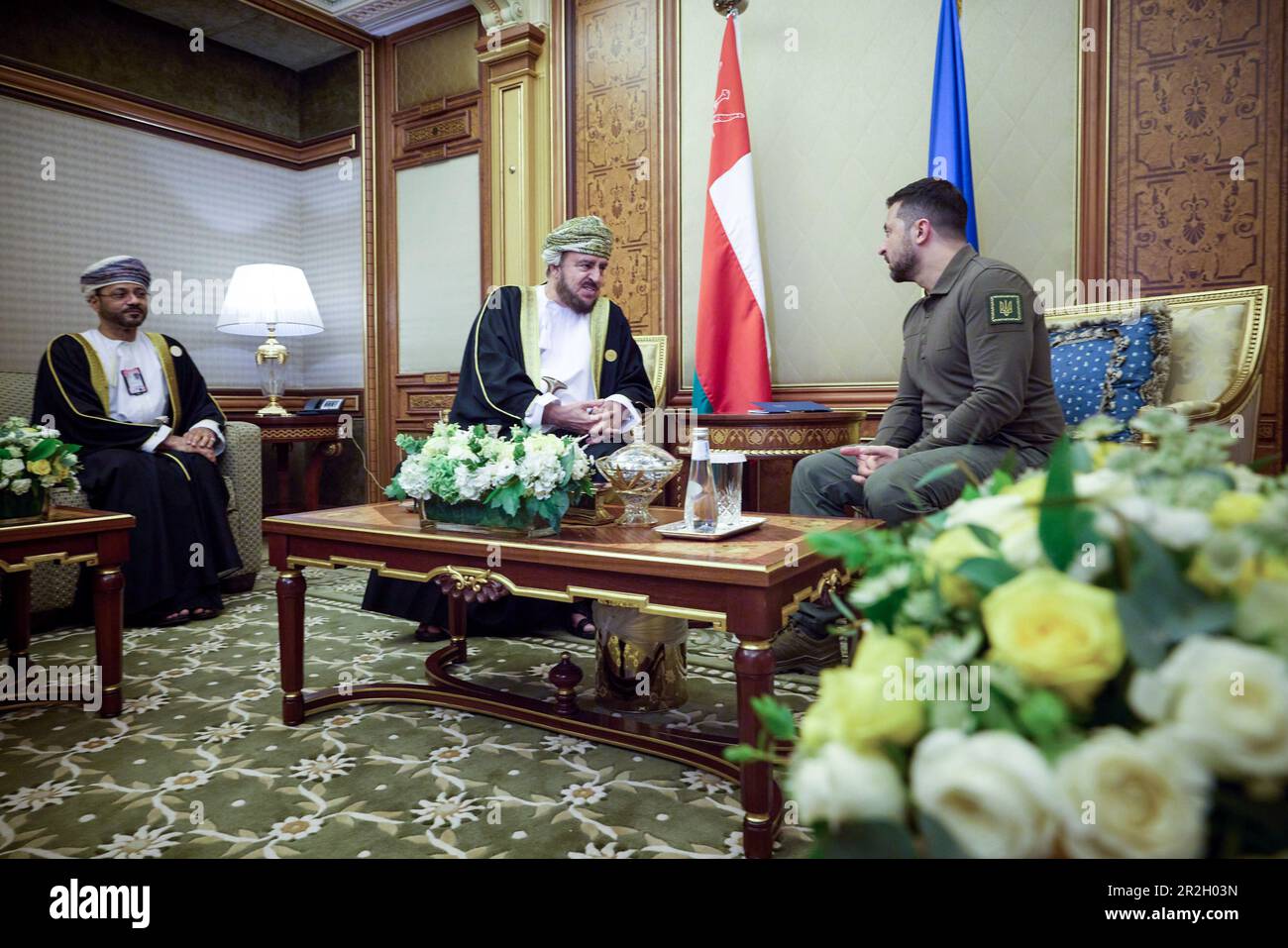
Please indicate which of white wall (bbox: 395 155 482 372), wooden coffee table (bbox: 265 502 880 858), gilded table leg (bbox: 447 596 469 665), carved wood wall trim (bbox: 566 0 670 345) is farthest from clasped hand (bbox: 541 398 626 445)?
white wall (bbox: 395 155 482 372)

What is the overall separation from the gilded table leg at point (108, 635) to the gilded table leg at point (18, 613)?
34.8 inches

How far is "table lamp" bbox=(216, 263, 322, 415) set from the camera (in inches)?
223

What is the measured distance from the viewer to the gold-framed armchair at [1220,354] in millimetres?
2908

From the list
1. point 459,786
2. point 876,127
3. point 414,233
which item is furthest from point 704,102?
point 459,786

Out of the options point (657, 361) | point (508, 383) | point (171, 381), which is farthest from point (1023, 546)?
point (171, 381)

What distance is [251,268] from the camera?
225 inches

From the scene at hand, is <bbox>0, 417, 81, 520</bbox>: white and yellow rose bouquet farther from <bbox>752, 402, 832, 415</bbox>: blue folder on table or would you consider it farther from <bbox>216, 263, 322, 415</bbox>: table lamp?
<bbox>216, 263, 322, 415</bbox>: table lamp

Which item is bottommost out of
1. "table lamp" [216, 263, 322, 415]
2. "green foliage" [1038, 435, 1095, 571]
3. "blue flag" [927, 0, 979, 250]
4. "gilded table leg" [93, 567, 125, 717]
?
"gilded table leg" [93, 567, 125, 717]

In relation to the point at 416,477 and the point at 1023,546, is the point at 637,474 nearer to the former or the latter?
the point at 416,477

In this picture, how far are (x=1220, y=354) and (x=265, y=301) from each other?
18.1 ft

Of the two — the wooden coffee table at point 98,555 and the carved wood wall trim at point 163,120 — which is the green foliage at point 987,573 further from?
the carved wood wall trim at point 163,120

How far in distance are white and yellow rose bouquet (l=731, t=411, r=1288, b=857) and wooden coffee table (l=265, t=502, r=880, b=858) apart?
1.09 meters
